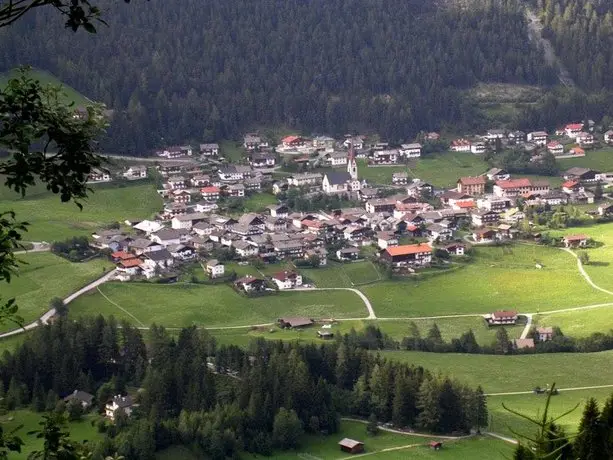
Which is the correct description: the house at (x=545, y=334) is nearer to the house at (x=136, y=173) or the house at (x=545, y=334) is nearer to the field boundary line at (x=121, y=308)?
the field boundary line at (x=121, y=308)

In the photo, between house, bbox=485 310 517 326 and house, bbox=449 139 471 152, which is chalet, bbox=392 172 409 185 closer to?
house, bbox=449 139 471 152

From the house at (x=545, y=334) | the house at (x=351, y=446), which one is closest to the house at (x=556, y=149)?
the house at (x=545, y=334)

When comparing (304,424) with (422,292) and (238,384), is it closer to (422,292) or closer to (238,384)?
(238,384)

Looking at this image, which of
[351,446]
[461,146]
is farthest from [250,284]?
[461,146]

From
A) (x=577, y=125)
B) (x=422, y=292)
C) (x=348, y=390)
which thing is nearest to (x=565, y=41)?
(x=577, y=125)

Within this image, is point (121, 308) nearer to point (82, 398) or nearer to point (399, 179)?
point (82, 398)
